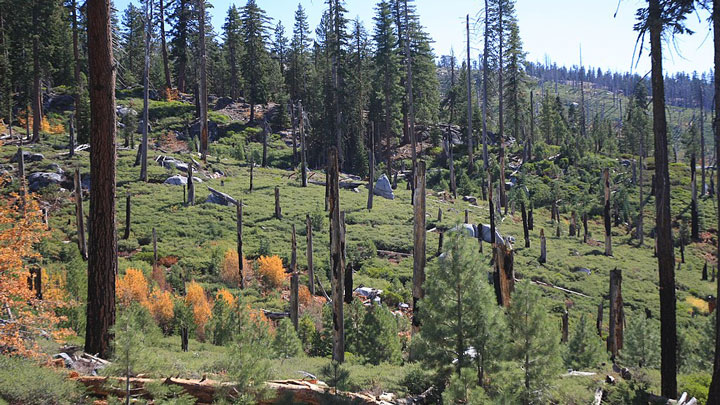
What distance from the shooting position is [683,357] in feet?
62.3

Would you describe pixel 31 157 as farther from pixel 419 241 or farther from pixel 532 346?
pixel 532 346

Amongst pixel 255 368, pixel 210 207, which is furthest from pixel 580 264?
pixel 255 368

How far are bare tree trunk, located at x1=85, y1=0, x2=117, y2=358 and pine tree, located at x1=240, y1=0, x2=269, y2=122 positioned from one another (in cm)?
4962

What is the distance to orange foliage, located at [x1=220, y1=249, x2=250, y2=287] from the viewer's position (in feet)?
72.5

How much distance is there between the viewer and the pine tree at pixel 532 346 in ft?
29.3

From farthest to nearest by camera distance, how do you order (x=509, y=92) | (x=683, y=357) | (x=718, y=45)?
(x=509, y=92) → (x=683, y=357) → (x=718, y=45)

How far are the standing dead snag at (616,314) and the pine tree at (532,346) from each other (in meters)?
9.28

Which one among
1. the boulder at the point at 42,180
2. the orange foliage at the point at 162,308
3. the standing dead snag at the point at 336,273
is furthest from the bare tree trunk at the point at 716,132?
the boulder at the point at 42,180

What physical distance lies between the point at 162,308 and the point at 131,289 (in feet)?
4.22

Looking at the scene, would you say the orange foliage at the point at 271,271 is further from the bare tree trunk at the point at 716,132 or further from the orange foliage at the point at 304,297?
the bare tree trunk at the point at 716,132

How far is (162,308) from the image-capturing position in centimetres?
1748

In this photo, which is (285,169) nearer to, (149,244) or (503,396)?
(149,244)

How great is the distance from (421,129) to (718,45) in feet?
167

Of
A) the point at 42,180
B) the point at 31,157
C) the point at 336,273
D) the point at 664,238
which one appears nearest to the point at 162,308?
the point at 336,273
